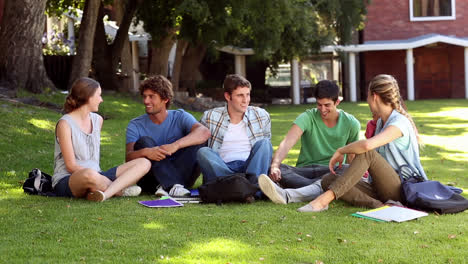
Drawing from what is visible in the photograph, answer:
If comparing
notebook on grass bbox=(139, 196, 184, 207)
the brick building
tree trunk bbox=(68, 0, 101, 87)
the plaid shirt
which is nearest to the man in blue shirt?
the plaid shirt

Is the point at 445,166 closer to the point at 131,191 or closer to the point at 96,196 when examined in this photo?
the point at 131,191

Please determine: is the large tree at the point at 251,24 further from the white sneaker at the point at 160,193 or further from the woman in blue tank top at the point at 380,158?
the woman in blue tank top at the point at 380,158

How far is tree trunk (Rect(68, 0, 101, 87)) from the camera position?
20500mm

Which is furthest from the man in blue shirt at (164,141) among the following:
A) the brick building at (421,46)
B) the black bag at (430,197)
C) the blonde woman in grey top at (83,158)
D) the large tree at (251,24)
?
the brick building at (421,46)

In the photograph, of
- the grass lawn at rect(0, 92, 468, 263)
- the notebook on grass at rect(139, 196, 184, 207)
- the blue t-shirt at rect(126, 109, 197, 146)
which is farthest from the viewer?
the blue t-shirt at rect(126, 109, 197, 146)

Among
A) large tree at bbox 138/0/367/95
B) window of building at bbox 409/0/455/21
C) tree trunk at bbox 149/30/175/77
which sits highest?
window of building at bbox 409/0/455/21

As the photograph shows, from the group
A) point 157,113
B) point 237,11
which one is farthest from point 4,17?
point 157,113

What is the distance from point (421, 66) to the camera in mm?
39469

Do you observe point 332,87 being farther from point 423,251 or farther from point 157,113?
point 423,251

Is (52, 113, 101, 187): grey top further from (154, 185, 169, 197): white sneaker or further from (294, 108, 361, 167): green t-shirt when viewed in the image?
(294, 108, 361, 167): green t-shirt

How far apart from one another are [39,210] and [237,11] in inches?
583

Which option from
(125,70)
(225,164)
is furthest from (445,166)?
(125,70)

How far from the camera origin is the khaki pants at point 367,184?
6641 millimetres

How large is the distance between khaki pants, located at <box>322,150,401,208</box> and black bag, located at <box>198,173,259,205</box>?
74cm
